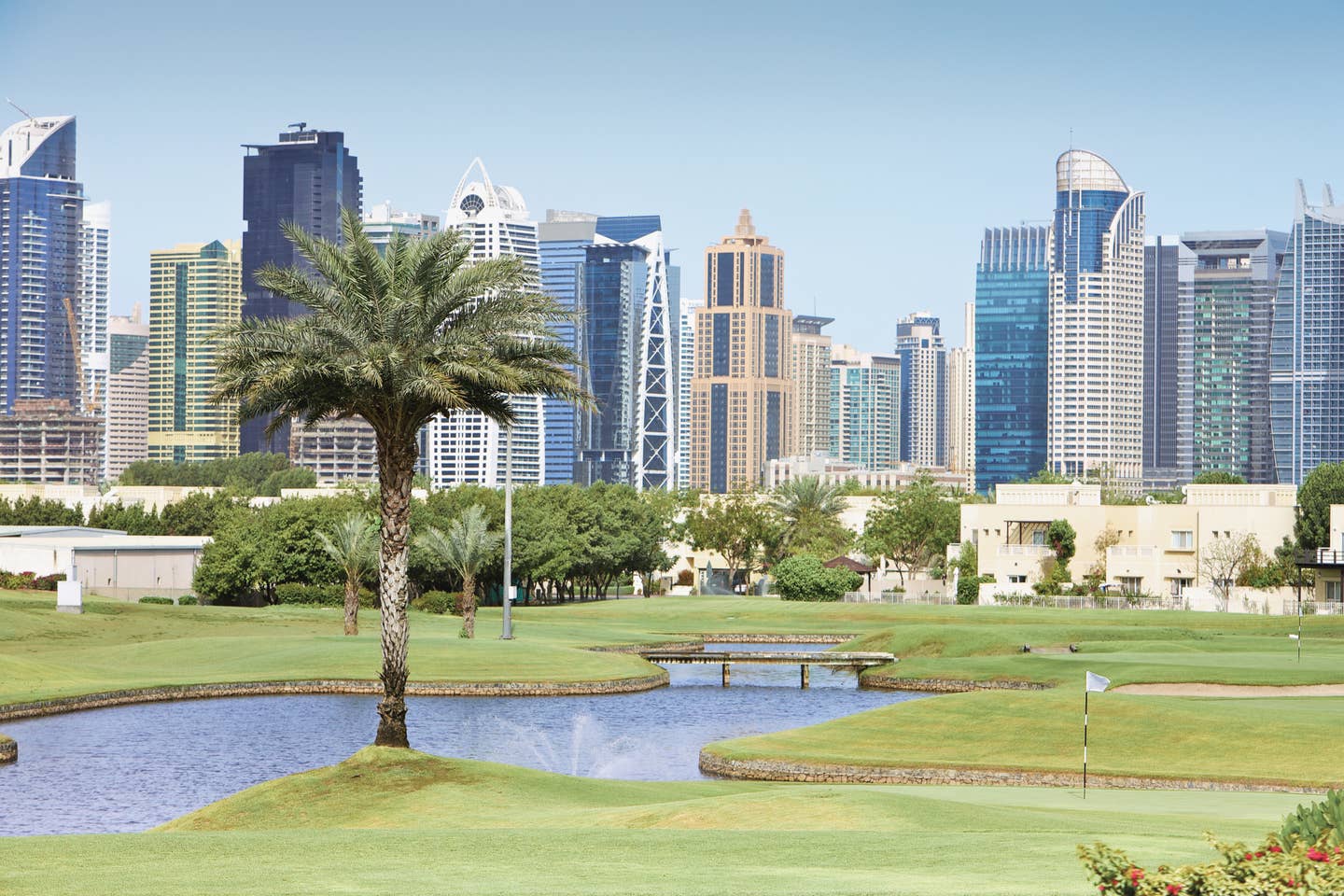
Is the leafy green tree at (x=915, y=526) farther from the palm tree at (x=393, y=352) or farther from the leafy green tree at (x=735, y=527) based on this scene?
the palm tree at (x=393, y=352)

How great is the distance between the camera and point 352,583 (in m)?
75.2

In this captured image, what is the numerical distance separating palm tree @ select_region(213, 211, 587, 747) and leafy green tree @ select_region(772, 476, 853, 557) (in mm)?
106439

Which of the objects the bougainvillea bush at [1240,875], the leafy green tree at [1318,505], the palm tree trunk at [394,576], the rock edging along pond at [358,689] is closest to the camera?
the bougainvillea bush at [1240,875]

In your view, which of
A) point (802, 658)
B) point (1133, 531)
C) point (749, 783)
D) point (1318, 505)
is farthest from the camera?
point (1133, 531)

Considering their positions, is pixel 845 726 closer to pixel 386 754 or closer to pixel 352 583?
pixel 386 754

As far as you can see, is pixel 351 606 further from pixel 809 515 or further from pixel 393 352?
pixel 809 515

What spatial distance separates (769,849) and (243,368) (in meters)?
17.9

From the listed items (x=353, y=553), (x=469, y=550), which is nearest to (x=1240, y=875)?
(x=469, y=550)

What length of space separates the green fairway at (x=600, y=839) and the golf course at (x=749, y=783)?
0.26ft

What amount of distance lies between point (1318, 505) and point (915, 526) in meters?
→ 37.1

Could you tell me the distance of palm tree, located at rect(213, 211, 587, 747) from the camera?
3566 centimetres

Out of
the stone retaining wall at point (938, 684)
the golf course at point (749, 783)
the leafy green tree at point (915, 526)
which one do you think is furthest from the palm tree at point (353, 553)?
the leafy green tree at point (915, 526)

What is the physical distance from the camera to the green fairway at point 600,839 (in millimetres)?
20453

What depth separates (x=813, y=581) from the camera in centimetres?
11281
